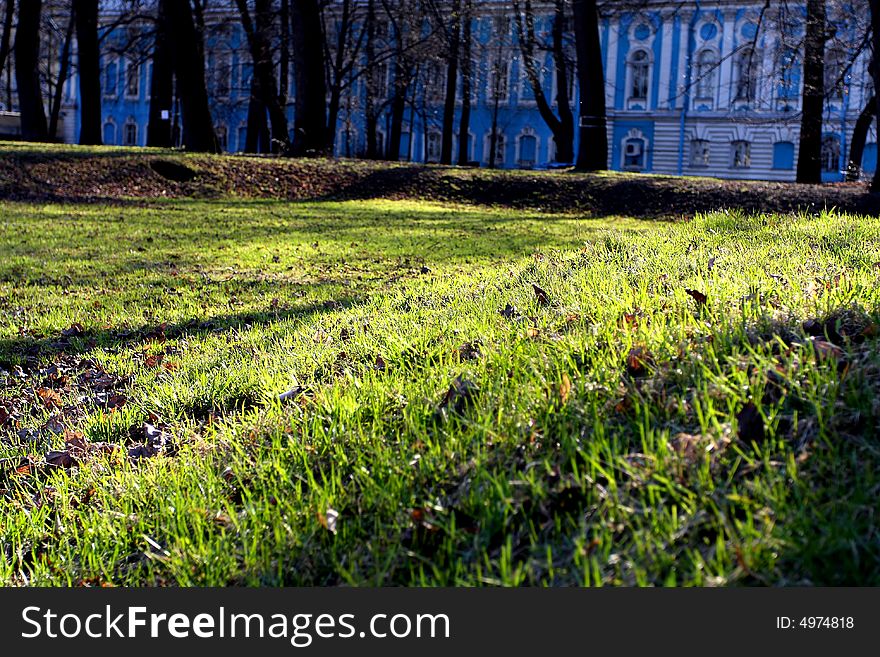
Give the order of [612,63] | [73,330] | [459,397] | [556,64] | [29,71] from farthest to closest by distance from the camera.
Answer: [612,63], [556,64], [29,71], [73,330], [459,397]

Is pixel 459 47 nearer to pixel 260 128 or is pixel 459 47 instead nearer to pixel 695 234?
pixel 260 128

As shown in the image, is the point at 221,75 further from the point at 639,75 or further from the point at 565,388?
the point at 565,388

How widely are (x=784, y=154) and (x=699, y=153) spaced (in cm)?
443

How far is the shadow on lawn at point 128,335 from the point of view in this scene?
677 cm

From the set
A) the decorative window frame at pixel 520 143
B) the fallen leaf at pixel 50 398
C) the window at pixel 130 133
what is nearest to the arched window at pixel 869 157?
the decorative window frame at pixel 520 143

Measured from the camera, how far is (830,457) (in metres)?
2.60

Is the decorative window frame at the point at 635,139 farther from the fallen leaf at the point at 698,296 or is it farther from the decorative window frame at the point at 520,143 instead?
the fallen leaf at the point at 698,296

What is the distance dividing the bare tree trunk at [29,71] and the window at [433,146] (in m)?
32.2

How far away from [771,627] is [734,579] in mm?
145

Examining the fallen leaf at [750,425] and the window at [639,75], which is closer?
the fallen leaf at [750,425]

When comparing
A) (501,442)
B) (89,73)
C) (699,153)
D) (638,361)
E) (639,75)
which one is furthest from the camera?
(639,75)

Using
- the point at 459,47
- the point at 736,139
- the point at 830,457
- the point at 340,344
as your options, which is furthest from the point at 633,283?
the point at 736,139

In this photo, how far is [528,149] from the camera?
2283 inches

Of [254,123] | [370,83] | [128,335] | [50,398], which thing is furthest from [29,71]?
[50,398]
